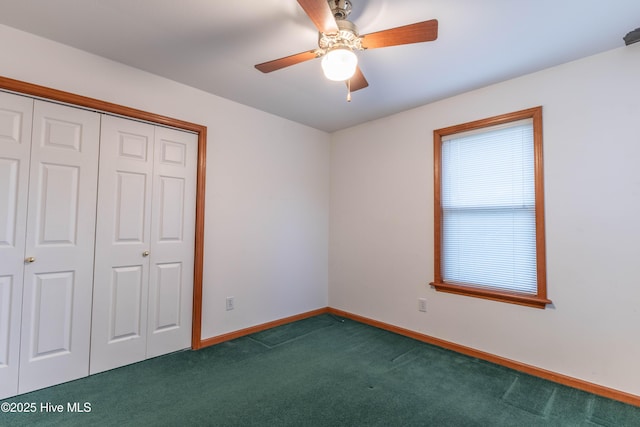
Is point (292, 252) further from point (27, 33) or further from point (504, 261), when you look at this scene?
point (27, 33)

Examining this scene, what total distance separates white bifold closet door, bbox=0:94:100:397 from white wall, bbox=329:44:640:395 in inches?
114

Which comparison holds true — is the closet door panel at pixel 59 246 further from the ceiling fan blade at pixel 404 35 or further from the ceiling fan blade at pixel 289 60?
the ceiling fan blade at pixel 404 35

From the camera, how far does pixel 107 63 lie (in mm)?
2402

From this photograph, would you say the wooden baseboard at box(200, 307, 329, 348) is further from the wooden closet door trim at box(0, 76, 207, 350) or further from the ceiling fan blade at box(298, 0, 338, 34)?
the ceiling fan blade at box(298, 0, 338, 34)

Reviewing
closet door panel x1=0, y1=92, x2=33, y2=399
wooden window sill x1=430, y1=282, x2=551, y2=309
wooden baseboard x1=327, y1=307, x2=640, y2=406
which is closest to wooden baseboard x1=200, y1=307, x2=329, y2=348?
wooden baseboard x1=327, y1=307, x2=640, y2=406

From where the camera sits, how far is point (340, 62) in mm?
1666

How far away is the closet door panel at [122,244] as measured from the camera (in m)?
2.39

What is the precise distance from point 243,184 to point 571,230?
115 inches

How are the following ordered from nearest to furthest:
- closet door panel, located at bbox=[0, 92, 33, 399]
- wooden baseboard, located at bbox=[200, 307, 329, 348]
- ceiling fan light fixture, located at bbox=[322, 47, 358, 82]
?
1. ceiling fan light fixture, located at bbox=[322, 47, 358, 82]
2. closet door panel, located at bbox=[0, 92, 33, 399]
3. wooden baseboard, located at bbox=[200, 307, 329, 348]

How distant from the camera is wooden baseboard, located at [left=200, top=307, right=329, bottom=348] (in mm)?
2949

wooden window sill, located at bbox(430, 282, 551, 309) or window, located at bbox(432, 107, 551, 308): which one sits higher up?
window, located at bbox(432, 107, 551, 308)

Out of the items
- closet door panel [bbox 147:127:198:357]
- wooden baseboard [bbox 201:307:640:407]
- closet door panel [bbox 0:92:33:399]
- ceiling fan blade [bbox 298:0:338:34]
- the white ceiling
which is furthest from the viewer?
closet door panel [bbox 147:127:198:357]

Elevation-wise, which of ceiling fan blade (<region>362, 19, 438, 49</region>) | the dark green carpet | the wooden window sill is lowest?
the dark green carpet

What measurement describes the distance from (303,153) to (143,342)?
8.56ft
